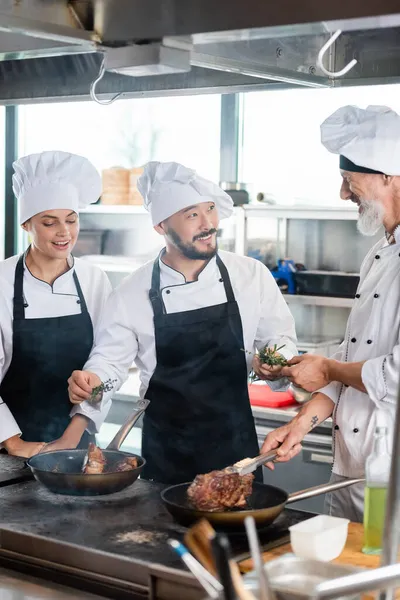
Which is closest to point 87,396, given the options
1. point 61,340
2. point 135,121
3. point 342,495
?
point 61,340

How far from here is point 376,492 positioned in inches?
76.0

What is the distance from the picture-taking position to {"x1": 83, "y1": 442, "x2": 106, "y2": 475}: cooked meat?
235 centimetres

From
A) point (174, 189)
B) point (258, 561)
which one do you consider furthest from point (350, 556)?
point (174, 189)

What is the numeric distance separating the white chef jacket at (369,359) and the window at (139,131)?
3.25 metres

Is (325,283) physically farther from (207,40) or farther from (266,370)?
(207,40)

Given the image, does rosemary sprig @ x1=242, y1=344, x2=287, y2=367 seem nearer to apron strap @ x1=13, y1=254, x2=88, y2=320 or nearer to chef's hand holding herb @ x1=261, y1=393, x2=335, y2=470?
chef's hand holding herb @ x1=261, y1=393, x2=335, y2=470

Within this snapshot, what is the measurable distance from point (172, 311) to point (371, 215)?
909 millimetres

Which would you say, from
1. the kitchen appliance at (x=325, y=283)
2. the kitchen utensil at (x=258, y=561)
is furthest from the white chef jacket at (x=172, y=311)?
the kitchen utensil at (x=258, y=561)

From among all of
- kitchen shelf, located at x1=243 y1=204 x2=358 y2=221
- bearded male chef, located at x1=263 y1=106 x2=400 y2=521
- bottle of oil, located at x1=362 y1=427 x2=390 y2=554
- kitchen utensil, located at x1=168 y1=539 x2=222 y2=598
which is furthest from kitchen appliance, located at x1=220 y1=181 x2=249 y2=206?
kitchen utensil, located at x1=168 y1=539 x2=222 y2=598

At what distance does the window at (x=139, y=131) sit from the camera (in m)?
5.82

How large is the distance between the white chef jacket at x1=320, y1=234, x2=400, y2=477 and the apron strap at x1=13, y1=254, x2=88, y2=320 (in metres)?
1.12

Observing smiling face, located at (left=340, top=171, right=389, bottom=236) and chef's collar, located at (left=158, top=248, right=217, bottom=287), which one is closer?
smiling face, located at (left=340, top=171, right=389, bottom=236)

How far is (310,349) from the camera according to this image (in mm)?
4645

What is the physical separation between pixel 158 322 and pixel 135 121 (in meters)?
3.25
